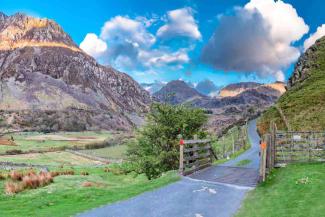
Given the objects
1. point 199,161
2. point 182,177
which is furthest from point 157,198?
point 199,161

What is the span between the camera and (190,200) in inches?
683

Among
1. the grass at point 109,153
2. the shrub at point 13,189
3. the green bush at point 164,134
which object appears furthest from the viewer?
the grass at point 109,153

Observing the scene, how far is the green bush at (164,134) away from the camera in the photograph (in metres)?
31.4

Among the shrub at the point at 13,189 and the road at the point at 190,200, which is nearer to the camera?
the road at the point at 190,200

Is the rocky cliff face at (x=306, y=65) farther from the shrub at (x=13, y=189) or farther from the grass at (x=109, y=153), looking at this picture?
the shrub at (x=13, y=189)

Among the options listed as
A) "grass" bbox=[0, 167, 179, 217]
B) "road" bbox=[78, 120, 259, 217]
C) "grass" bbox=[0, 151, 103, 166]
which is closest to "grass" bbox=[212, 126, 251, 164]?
"road" bbox=[78, 120, 259, 217]

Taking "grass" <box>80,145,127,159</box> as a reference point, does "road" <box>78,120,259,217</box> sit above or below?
below

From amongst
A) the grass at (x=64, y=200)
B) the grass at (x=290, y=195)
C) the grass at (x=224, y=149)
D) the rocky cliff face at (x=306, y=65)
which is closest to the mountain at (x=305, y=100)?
the rocky cliff face at (x=306, y=65)

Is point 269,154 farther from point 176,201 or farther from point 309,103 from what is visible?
point 309,103

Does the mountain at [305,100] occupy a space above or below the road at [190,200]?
above

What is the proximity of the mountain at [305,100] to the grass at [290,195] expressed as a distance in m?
31.5

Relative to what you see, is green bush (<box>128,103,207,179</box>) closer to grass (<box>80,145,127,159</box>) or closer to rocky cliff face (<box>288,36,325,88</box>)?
rocky cliff face (<box>288,36,325,88</box>)

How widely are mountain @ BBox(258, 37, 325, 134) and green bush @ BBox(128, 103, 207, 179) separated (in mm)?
20787

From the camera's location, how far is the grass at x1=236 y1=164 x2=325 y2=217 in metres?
14.5
